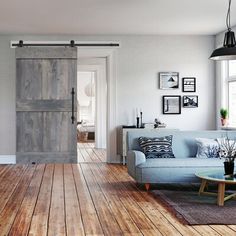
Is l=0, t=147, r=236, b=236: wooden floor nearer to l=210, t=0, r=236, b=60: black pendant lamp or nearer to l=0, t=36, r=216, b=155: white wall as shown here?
l=0, t=36, r=216, b=155: white wall

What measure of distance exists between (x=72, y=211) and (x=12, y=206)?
73 centimetres

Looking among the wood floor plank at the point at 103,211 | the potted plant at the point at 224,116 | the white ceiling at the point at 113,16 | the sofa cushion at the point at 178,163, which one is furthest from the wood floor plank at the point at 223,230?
the potted plant at the point at 224,116

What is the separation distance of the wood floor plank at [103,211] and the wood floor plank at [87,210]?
0.15ft

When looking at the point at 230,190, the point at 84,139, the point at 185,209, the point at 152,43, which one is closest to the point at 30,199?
the point at 185,209

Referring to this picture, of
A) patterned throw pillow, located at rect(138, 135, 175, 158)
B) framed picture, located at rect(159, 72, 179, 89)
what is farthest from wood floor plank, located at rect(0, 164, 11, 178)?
framed picture, located at rect(159, 72, 179, 89)

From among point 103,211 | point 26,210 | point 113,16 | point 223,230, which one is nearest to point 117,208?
point 103,211

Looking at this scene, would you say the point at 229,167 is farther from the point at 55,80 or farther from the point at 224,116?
the point at 55,80

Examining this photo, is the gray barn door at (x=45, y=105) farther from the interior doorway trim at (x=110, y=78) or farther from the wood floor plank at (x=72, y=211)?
the wood floor plank at (x=72, y=211)

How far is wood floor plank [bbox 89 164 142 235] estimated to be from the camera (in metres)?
3.96

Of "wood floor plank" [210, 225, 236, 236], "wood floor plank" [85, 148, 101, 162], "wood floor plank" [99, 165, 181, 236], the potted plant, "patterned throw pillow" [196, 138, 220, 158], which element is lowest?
"wood floor plank" [85, 148, 101, 162]

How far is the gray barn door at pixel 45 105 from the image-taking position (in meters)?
8.55

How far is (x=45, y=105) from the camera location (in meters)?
8.58

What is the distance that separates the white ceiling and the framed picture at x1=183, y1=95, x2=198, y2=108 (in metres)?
1.30

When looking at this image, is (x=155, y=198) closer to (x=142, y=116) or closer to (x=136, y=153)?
(x=136, y=153)
